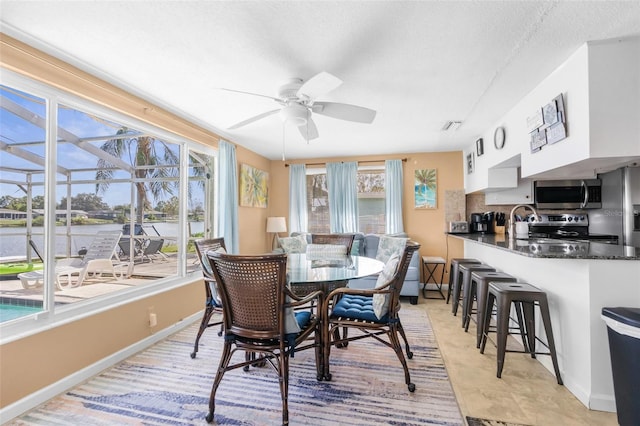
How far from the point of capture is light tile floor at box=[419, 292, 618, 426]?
5.55ft

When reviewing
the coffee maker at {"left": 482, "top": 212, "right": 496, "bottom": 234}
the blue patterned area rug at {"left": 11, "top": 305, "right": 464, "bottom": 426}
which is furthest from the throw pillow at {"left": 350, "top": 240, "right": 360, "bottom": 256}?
the blue patterned area rug at {"left": 11, "top": 305, "right": 464, "bottom": 426}

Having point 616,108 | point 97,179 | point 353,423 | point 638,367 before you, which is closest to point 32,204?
point 97,179

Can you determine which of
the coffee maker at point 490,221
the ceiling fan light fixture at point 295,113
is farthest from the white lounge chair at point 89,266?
the coffee maker at point 490,221

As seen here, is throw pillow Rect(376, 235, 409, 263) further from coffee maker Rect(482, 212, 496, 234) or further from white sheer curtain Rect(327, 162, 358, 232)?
coffee maker Rect(482, 212, 496, 234)

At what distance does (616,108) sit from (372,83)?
161 centimetres

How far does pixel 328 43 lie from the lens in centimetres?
183

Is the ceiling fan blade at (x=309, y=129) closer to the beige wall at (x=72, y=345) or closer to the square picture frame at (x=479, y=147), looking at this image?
the beige wall at (x=72, y=345)

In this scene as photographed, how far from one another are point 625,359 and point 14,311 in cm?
359

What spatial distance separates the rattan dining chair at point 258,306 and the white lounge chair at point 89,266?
4.69ft

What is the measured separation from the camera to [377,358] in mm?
2424

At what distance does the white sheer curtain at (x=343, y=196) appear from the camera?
4.97 metres

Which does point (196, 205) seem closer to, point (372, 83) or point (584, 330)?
point (372, 83)

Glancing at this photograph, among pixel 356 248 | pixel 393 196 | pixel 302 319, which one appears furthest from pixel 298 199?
pixel 302 319

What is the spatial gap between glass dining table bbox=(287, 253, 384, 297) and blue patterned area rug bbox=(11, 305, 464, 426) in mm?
657
